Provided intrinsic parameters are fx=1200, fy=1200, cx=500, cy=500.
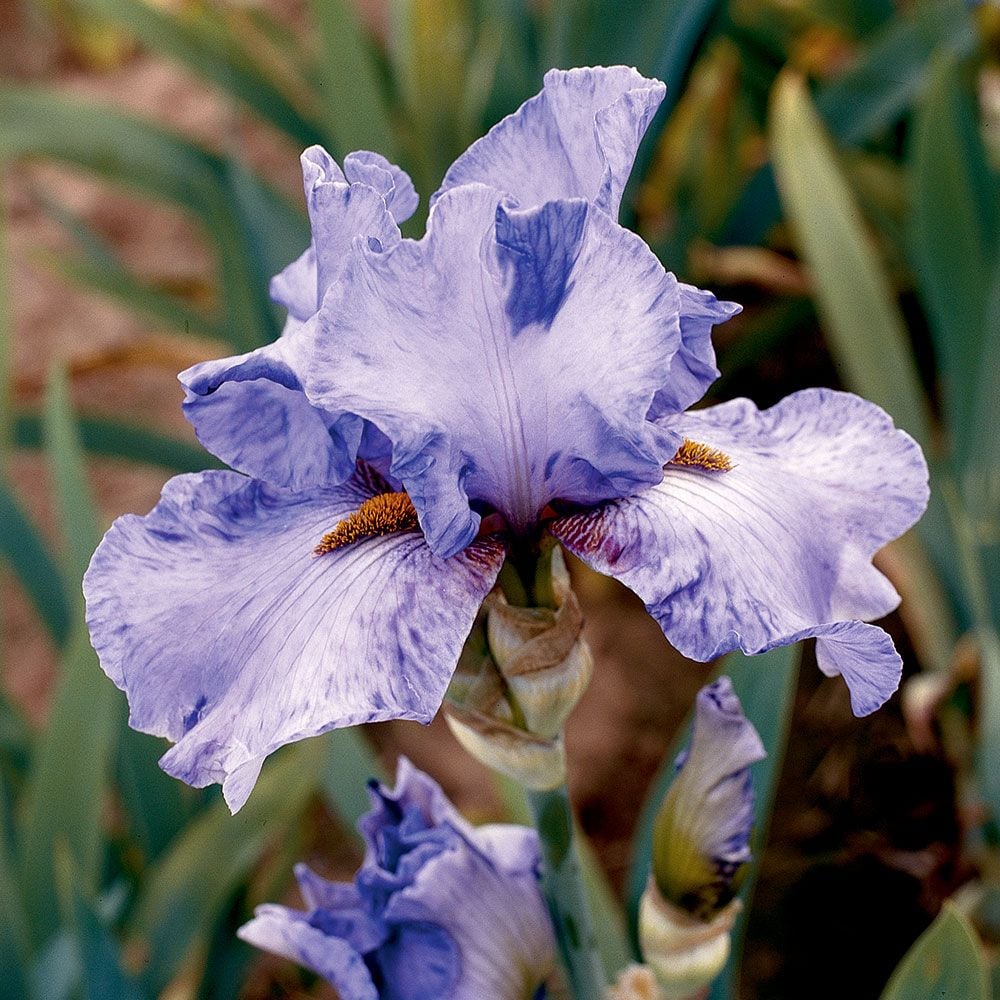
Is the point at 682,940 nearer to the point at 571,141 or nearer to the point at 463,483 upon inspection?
the point at 463,483

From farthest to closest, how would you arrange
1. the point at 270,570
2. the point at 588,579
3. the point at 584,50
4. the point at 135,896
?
the point at 588,579 → the point at 584,50 → the point at 135,896 → the point at 270,570

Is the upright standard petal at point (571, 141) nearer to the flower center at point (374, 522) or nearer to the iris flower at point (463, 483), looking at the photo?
the iris flower at point (463, 483)

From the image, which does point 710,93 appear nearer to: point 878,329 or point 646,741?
point 878,329

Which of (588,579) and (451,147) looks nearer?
(451,147)

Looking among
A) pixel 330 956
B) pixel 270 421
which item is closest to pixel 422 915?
pixel 330 956


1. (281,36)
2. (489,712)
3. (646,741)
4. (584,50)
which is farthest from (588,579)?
(489,712)

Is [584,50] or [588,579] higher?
[584,50]
